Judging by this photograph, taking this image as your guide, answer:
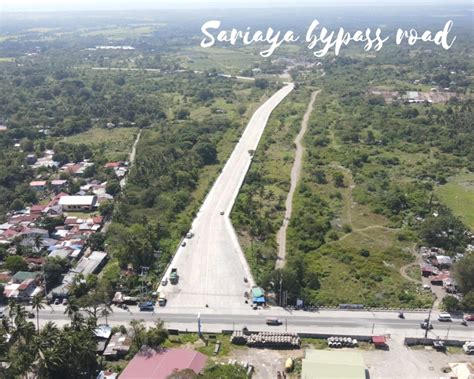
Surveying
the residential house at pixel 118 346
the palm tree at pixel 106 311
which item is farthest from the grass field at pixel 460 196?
the palm tree at pixel 106 311

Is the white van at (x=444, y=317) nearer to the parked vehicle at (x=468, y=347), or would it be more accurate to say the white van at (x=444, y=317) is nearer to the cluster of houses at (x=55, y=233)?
the parked vehicle at (x=468, y=347)

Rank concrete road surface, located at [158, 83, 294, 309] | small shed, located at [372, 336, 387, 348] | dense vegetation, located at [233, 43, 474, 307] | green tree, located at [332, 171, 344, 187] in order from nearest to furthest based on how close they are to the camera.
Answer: small shed, located at [372, 336, 387, 348]
concrete road surface, located at [158, 83, 294, 309]
dense vegetation, located at [233, 43, 474, 307]
green tree, located at [332, 171, 344, 187]

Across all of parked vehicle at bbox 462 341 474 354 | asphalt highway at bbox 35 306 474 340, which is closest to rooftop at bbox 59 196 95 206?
asphalt highway at bbox 35 306 474 340

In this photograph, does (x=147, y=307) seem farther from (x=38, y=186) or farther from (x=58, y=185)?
(x=38, y=186)

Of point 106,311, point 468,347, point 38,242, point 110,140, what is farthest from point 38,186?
point 468,347

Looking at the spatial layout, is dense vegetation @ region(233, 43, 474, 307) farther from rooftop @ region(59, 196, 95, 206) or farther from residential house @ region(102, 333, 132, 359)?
rooftop @ region(59, 196, 95, 206)

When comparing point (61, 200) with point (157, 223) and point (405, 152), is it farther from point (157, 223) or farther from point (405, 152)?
point (405, 152)
